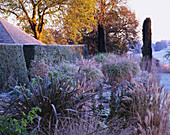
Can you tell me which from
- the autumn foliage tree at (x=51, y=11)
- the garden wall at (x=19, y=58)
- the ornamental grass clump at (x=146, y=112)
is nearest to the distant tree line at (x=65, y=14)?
the autumn foliage tree at (x=51, y=11)

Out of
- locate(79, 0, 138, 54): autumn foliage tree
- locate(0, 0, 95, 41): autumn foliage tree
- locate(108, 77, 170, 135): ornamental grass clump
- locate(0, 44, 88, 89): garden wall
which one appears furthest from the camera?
locate(79, 0, 138, 54): autumn foliage tree

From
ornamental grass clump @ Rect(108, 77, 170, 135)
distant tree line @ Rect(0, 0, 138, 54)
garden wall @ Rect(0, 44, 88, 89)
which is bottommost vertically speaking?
ornamental grass clump @ Rect(108, 77, 170, 135)

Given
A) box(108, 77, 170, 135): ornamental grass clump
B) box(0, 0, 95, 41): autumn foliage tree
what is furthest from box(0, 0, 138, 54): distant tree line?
box(108, 77, 170, 135): ornamental grass clump

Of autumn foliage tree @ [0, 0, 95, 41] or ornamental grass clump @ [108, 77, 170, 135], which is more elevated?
autumn foliage tree @ [0, 0, 95, 41]

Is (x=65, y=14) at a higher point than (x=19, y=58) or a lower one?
higher

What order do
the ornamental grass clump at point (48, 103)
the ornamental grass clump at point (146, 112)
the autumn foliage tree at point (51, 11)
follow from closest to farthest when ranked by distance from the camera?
the ornamental grass clump at point (146, 112) → the ornamental grass clump at point (48, 103) → the autumn foliage tree at point (51, 11)

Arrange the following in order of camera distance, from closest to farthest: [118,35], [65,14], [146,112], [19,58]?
[146,112] → [19,58] → [65,14] → [118,35]

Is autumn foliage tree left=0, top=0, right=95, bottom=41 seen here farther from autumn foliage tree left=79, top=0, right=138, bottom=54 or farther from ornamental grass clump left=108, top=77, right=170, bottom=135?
ornamental grass clump left=108, top=77, right=170, bottom=135

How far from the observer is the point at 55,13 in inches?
688

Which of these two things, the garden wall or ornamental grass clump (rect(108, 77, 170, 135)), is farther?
the garden wall

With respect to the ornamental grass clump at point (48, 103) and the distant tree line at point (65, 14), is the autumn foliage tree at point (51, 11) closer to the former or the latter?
the distant tree line at point (65, 14)

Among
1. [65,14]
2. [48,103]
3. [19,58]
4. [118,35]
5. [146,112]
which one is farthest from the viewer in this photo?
[118,35]

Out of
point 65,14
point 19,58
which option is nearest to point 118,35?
point 65,14

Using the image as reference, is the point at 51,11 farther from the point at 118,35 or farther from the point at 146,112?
the point at 146,112
